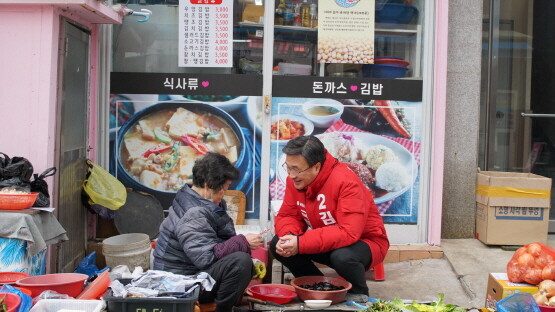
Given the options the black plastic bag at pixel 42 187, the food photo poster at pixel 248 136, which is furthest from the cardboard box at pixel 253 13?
the black plastic bag at pixel 42 187

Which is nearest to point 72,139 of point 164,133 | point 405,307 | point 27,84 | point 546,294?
point 27,84

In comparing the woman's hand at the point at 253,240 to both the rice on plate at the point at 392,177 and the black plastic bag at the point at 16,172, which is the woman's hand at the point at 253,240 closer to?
the black plastic bag at the point at 16,172

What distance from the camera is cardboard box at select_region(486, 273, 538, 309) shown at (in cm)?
444

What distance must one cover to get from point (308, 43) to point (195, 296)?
330 cm

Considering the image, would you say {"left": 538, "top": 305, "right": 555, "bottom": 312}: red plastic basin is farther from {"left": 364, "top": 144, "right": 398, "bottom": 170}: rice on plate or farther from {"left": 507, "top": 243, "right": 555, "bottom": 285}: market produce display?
{"left": 364, "top": 144, "right": 398, "bottom": 170}: rice on plate

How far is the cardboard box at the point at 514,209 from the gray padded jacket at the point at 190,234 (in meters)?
3.05

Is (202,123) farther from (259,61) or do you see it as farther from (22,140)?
(22,140)

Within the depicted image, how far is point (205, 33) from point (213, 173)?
2439 millimetres

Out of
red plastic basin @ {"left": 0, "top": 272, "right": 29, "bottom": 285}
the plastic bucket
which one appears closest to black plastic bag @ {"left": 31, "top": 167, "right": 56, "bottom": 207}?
red plastic basin @ {"left": 0, "top": 272, "right": 29, "bottom": 285}

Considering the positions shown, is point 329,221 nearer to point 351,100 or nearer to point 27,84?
point 351,100

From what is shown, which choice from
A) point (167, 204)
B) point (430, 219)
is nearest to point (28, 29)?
point (167, 204)

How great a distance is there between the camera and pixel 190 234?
425cm

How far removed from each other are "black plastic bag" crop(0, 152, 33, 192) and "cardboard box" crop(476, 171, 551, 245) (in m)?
4.13

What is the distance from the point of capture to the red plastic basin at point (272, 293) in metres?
4.57
